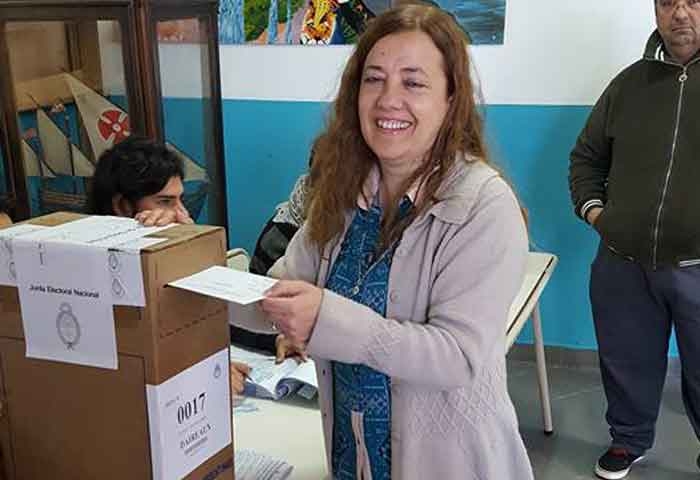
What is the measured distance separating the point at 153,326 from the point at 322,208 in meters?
0.42

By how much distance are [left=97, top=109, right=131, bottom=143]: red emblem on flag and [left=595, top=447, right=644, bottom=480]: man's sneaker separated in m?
1.86

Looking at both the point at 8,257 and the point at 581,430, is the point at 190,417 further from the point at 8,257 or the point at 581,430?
the point at 581,430

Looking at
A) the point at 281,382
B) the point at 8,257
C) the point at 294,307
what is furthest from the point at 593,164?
the point at 8,257

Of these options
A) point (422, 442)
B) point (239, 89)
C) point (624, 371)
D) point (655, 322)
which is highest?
point (239, 89)

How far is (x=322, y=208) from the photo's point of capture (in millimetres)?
1279

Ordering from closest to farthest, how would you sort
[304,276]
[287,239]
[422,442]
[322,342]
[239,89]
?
[322,342], [422,442], [304,276], [287,239], [239,89]

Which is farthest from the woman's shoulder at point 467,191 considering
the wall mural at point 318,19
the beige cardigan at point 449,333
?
the wall mural at point 318,19

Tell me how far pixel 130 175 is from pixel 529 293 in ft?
3.72

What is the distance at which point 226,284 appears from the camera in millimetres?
972

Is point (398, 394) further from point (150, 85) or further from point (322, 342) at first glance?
point (150, 85)

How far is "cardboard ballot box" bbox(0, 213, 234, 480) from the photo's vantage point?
0.95 m

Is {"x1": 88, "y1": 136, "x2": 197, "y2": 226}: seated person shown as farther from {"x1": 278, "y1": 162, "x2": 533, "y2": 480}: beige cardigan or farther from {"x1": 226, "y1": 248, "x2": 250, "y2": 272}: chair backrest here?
{"x1": 278, "y1": 162, "x2": 533, "y2": 480}: beige cardigan

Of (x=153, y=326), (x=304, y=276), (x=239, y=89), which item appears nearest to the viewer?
(x=153, y=326)

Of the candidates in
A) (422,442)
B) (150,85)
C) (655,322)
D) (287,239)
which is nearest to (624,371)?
(655,322)
